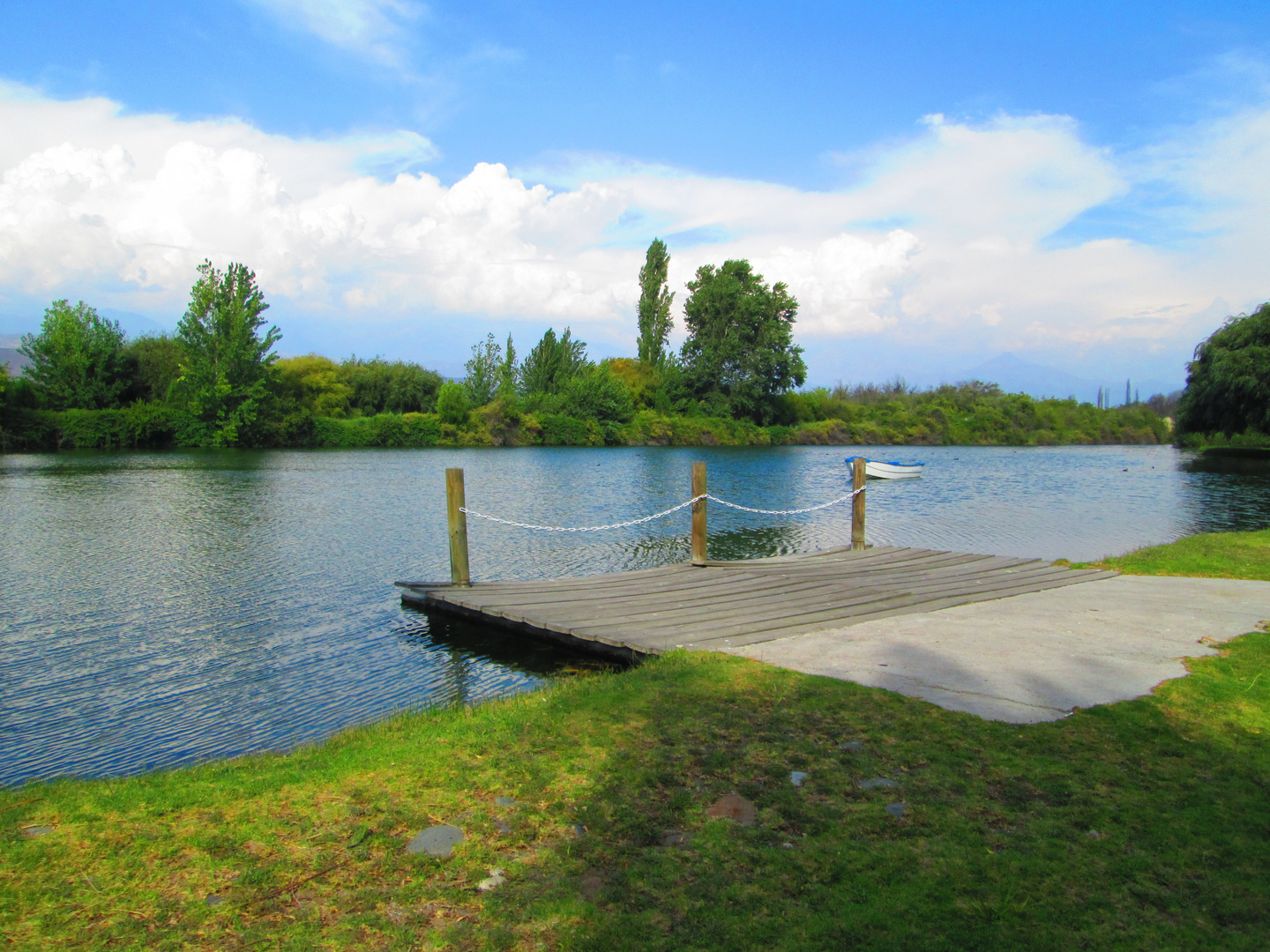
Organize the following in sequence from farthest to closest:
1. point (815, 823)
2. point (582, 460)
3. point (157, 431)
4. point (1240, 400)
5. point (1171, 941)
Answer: point (157, 431) → point (582, 460) → point (1240, 400) → point (815, 823) → point (1171, 941)

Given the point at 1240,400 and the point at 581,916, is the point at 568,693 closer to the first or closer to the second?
the point at 581,916

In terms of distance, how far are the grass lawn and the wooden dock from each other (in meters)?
2.87

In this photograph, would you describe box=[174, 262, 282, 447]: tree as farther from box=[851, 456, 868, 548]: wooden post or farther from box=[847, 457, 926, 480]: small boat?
box=[851, 456, 868, 548]: wooden post

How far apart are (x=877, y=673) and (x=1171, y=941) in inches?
134

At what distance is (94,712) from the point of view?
7785 mm

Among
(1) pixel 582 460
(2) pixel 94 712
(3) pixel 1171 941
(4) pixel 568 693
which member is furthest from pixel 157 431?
(3) pixel 1171 941

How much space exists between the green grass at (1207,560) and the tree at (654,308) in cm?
6574

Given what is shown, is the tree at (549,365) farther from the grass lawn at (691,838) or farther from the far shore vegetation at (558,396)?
the grass lawn at (691,838)

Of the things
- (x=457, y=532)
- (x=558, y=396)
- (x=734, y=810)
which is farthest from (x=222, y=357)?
(x=734, y=810)

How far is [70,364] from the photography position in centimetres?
5994

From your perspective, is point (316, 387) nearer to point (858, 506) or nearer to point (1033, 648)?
point (858, 506)

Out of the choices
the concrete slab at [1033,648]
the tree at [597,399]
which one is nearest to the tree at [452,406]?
the tree at [597,399]

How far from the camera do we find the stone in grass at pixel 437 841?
12.1ft

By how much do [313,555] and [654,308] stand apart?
68627mm
